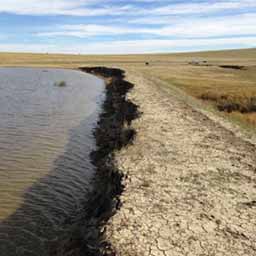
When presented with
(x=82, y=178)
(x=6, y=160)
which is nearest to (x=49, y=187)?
(x=82, y=178)

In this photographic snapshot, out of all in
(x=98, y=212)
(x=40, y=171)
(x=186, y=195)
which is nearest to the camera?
(x=186, y=195)

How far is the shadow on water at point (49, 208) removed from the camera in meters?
10.7

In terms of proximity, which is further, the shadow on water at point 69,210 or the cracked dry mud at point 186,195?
the shadow on water at point 69,210

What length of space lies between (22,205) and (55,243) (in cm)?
289

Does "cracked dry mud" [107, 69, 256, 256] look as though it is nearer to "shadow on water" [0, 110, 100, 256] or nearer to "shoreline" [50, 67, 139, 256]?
"shoreline" [50, 67, 139, 256]

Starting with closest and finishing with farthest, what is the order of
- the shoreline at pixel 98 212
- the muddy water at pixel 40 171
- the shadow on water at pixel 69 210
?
the shoreline at pixel 98 212 < the shadow on water at pixel 69 210 < the muddy water at pixel 40 171

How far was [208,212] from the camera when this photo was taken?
388 inches

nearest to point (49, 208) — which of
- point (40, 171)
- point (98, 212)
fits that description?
point (98, 212)

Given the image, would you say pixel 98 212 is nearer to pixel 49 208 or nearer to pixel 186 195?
pixel 186 195

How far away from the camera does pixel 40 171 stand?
1642cm

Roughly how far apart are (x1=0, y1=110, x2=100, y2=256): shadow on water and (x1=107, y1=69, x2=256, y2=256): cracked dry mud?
2023mm

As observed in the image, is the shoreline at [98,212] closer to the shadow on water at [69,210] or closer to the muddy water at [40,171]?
the shadow on water at [69,210]

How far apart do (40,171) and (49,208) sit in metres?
3.68

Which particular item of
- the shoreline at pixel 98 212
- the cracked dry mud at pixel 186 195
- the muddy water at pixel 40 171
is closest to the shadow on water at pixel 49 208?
the muddy water at pixel 40 171
